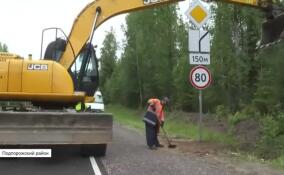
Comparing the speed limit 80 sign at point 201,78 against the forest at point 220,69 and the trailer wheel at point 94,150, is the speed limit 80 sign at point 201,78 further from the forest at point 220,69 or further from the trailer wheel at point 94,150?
the trailer wheel at point 94,150

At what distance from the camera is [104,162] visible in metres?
13.2

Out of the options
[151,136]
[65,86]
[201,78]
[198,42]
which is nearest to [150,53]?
[201,78]

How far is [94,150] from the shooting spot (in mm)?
14125

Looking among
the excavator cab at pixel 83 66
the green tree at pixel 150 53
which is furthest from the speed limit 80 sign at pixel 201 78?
the green tree at pixel 150 53

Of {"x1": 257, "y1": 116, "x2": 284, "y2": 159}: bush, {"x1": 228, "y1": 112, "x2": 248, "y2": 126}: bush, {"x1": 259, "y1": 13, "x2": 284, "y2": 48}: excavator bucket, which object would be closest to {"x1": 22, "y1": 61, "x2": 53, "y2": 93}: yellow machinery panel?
{"x1": 259, "y1": 13, "x2": 284, "y2": 48}: excavator bucket

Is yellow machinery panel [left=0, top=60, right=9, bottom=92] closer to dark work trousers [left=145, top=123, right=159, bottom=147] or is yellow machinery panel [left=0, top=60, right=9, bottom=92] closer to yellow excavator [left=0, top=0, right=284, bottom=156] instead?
yellow excavator [left=0, top=0, right=284, bottom=156]

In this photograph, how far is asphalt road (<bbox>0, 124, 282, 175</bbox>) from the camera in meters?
11.7

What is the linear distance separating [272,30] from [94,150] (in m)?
5.62

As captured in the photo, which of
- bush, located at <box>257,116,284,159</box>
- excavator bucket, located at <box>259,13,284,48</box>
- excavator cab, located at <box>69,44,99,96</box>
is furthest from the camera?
bush, located at <box>257,116,284,159</box>

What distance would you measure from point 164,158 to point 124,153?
1.53m

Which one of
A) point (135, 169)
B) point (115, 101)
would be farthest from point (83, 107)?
point (115, 101)

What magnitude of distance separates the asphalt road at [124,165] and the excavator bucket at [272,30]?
12.1 ft

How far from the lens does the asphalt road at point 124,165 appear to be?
11.7 m

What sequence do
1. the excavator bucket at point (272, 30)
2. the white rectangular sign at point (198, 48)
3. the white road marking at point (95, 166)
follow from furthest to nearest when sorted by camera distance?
the white rectangular sign at point (198, 48)
the excavator bucket at point (272, 30)
the white road marking at point (95, 166)
